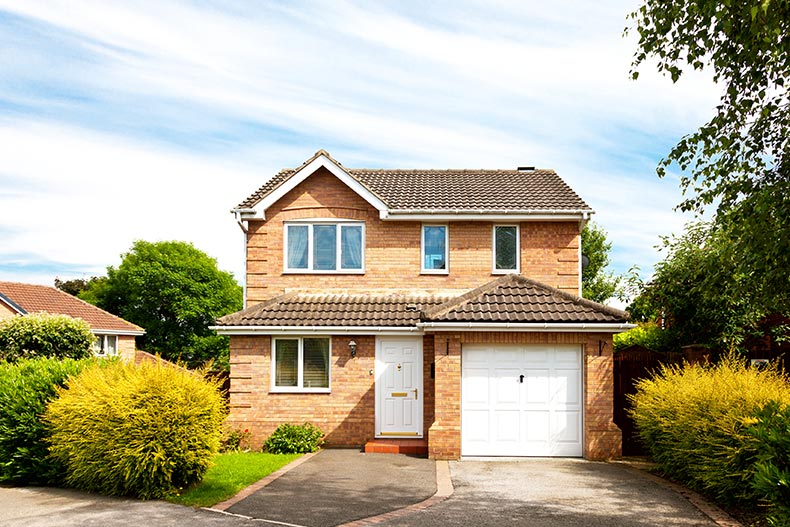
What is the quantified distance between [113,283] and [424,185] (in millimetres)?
45989

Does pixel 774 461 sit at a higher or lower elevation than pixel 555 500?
higher

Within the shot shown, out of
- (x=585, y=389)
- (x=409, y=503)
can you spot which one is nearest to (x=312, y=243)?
(x=585, y=389)

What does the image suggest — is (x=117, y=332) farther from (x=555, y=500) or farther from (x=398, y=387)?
(x=555, y=500)

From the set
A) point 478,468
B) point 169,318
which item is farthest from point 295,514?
point 169,318

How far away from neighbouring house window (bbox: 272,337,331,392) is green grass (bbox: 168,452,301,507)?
6.78ft

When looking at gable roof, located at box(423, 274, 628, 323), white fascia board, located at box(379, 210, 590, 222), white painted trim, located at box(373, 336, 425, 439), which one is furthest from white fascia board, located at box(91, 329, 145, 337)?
gable roof, located at box(423, 274, 628, 323)

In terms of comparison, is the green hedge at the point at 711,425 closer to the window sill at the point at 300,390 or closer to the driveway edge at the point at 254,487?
the driveway edge at the point at 254,487

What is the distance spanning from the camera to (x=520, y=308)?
1775 cm

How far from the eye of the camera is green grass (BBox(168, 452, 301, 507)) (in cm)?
1267

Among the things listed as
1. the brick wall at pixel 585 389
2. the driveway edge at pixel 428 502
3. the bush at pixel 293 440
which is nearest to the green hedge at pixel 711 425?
the brick wall at pixel 585 389

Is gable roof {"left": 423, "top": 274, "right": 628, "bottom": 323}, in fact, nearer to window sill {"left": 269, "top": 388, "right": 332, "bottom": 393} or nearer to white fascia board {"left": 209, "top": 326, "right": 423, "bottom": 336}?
white fascia board {"left": 209, "top": 326, "right": 423, "bottom": 336}

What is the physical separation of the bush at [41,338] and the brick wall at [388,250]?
5.34m

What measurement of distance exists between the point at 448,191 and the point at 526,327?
24.2 feet

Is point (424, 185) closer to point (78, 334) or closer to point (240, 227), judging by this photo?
point (240, 227)
